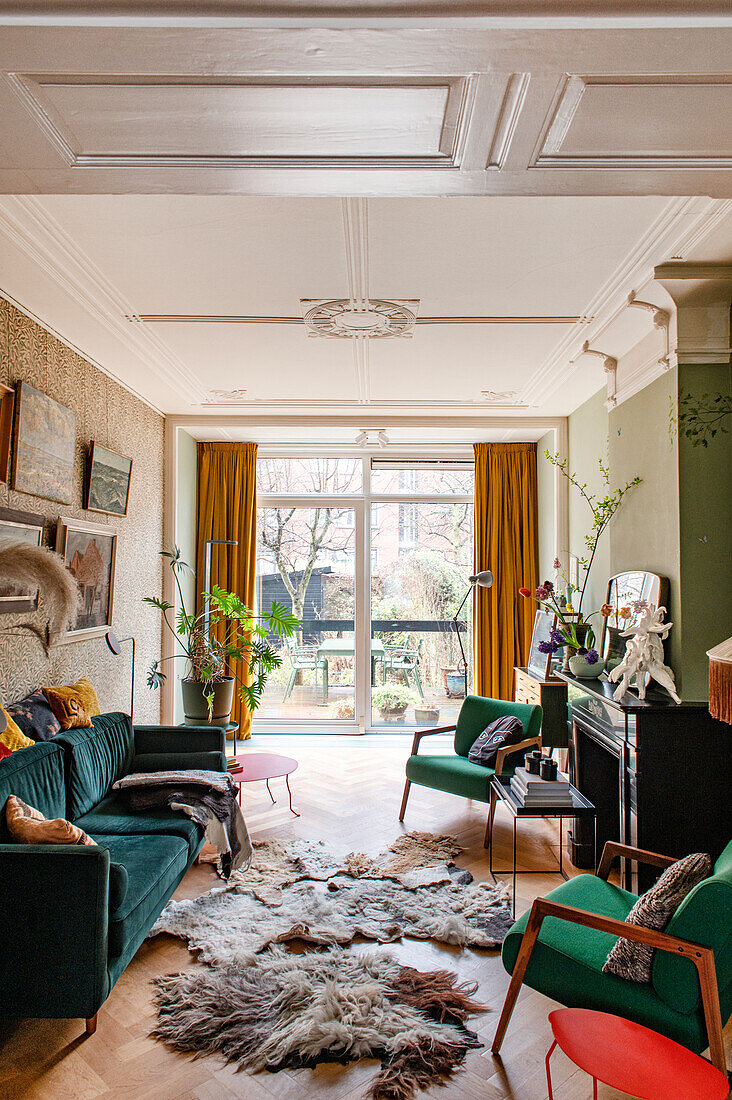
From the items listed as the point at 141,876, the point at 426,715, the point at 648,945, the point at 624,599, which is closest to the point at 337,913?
the point at 141,876

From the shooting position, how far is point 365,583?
21.0ft

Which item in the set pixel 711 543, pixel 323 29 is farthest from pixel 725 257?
pixel 323 29

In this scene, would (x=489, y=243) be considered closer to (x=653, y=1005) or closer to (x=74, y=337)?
(x=74, y=337)

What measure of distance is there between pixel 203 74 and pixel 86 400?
113 inches

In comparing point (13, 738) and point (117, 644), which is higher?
point (117, 644)

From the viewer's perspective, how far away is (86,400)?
3.90 metres

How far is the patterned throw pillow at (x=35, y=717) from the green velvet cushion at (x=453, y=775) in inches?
77.9

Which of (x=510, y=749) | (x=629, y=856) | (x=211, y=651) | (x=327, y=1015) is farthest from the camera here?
(x=211, y=651)

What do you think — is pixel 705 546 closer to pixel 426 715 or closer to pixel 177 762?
pixel 177 762

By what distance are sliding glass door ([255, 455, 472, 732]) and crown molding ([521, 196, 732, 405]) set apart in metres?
2.50

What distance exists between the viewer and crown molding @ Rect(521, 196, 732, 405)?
2.29 meters

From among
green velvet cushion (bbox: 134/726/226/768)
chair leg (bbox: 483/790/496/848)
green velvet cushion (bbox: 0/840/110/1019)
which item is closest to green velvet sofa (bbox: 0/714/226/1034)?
green velvet cushion (bbox: 0/840/110/1019)

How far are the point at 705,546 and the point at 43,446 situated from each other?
3112 millimetres

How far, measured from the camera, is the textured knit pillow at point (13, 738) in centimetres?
269
